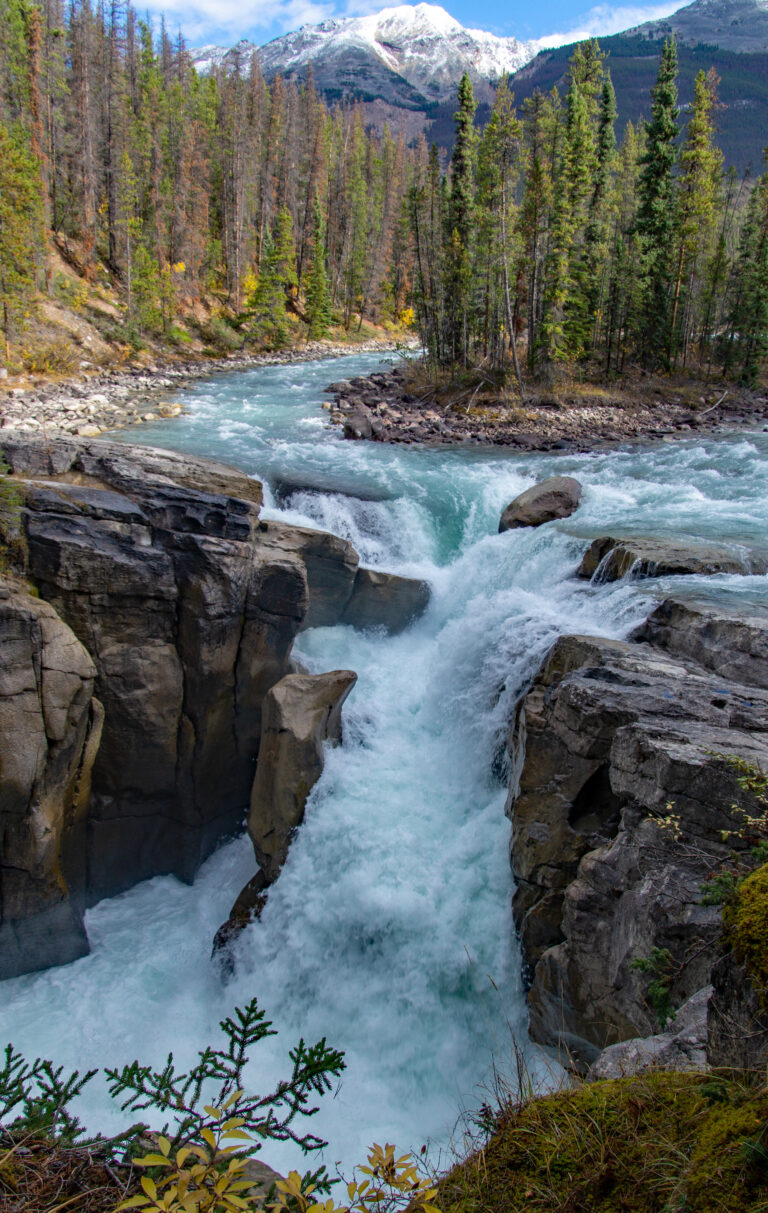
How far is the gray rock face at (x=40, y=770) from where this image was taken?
25.0 ft

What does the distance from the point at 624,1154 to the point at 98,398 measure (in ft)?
77.7

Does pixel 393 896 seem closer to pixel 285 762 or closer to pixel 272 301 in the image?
pixel 285 762

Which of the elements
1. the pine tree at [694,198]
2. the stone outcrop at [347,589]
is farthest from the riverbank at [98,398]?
the pine tree at [694,198]

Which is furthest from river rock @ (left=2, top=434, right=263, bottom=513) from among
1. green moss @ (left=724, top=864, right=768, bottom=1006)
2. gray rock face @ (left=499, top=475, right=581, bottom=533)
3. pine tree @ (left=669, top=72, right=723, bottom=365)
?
pine tree @ (left=669, top=72, right=723, bottom=365)

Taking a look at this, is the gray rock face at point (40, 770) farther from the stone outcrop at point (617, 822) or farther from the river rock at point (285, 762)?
the stone outcrop at point (617, 822)

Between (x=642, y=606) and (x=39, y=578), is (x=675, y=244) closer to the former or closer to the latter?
(x=642, y=606)

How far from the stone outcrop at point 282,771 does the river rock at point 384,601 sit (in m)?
3.27

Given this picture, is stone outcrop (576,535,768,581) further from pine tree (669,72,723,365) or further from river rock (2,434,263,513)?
pine tree (669,72,723,365)

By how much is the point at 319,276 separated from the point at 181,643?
4612 centimetres

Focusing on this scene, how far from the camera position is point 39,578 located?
8.62m

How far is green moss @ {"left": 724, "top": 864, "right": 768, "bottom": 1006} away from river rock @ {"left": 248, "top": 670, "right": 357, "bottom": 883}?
21.8ft

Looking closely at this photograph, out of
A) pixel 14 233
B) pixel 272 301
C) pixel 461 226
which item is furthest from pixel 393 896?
pixel 272 301

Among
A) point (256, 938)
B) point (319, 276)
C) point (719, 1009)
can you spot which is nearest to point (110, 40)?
point (319, 276)

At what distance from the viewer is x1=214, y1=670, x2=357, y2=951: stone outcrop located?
8.67 meters
